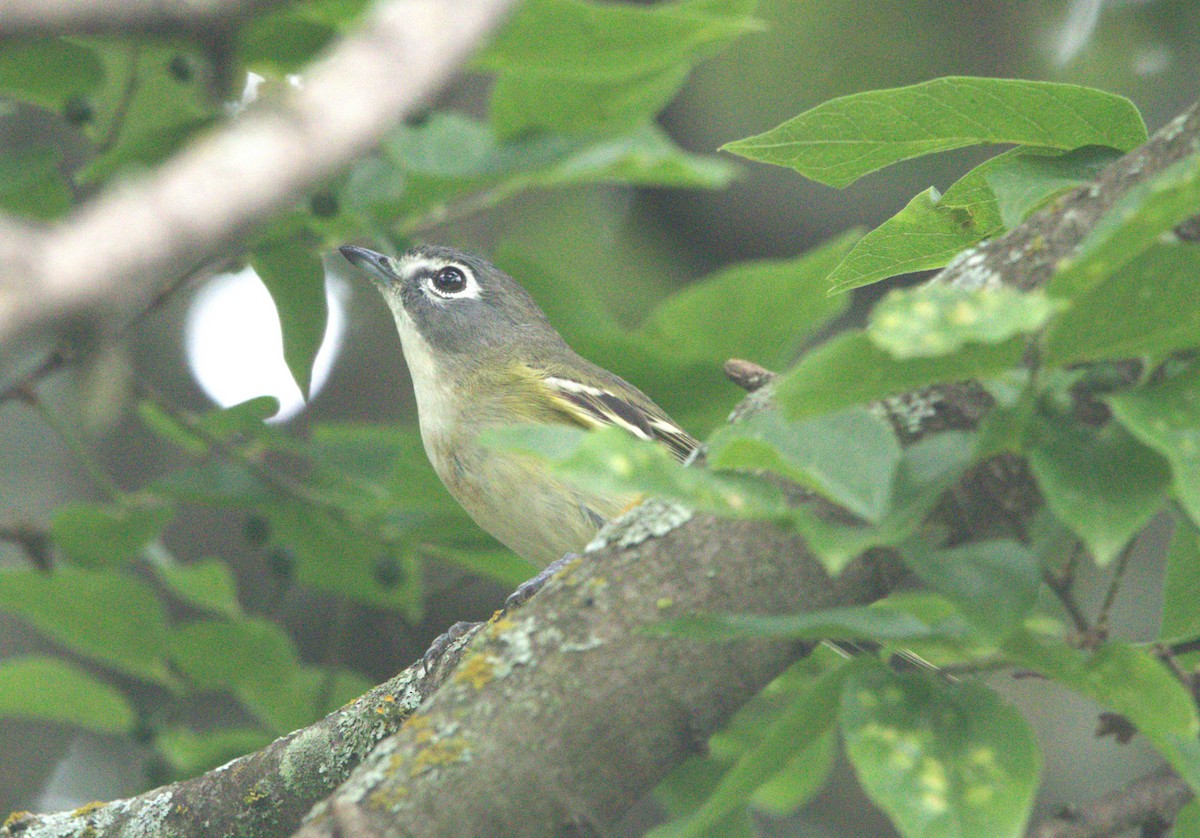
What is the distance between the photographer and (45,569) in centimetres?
514

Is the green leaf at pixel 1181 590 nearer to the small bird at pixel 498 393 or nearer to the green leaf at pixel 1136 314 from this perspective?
the green leaf at pixel 1136 314

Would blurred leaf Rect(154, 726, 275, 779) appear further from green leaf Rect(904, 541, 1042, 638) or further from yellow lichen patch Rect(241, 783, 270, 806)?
green leaf Rect(904, 541, 1042, 638)

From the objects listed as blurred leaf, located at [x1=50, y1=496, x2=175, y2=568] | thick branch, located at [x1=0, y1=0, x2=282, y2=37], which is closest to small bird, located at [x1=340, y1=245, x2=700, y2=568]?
blurred leaf, located at [x1=50, y1=496, x2=175, y2=568]

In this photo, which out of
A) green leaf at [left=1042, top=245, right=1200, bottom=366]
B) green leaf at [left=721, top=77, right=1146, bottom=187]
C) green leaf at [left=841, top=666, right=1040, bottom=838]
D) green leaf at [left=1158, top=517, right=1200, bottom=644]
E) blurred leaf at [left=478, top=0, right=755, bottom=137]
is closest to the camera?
green leaf at [left=841, top=666, right=1040, bottom=838]

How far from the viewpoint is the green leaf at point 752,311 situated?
4.96 metres

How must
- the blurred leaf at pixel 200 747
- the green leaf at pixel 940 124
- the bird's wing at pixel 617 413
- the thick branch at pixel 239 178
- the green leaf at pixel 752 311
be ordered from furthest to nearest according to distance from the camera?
the bird's wing at pixel 617 413
the blurred leaf at pixel 200 747
the green leaf at pixel 752 311
the green leaf at pixel 940 124
the thick branch at pixel 239 178

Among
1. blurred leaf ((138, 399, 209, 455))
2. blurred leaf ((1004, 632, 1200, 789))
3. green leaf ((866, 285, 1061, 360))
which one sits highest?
green leaf ((866, 285, 1061, 360))

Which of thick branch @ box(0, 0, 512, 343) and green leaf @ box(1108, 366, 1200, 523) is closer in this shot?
thick branch @ box(0, 0, 512, 343)

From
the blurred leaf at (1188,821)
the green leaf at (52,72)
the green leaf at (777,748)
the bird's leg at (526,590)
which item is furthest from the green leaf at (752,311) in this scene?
the green leaf at (777,748)

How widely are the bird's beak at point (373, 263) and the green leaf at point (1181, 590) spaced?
4477 mm

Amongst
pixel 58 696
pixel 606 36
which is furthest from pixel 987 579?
pixel 58 696

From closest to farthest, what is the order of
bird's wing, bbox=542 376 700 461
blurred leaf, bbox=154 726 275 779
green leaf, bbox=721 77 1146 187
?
green leaf, bbox=721 77 1146 187
blurred leaf, bbox=154 726 275 779
bird's wing, bbox=542 376 700 461

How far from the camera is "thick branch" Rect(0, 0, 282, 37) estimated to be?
146 centimetres

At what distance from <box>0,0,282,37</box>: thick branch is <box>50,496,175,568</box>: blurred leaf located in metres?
3.74
